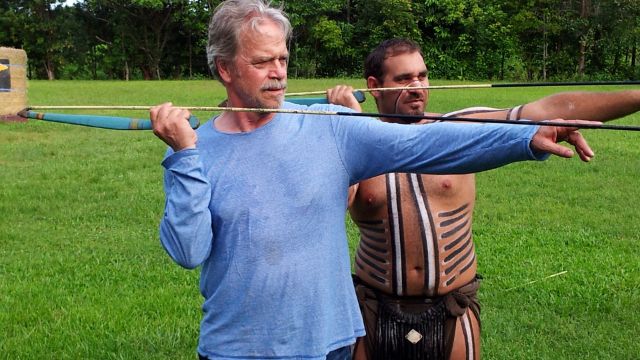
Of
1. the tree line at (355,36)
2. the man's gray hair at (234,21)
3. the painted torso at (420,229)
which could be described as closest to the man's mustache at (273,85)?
the man's gray hair at (234,21)

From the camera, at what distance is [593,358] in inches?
171

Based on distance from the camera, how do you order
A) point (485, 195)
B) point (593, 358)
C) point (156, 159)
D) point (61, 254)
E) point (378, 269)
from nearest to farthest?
1. point (378, 269)
2. point (593, 358)
3. point (61, 254)
4. point (485, 195)
5. point (156, 159)

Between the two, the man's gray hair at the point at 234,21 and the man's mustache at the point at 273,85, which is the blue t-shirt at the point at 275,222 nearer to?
→ the man's mustache at the point at 273,85

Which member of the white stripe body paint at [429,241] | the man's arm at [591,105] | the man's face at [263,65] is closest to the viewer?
the man's arm at [591,105]

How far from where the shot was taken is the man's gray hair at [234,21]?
2.16 meters

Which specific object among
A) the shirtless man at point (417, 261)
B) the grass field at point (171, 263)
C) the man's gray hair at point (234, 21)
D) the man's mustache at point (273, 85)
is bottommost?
the grass field at point (171, 263)

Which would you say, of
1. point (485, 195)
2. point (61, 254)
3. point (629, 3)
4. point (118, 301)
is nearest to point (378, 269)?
point (118, 301)

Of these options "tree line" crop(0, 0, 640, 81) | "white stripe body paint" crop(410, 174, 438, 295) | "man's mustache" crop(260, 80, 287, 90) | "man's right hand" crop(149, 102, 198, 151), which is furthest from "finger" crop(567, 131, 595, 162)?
"tree line" crop(0, 0, 640, 81)

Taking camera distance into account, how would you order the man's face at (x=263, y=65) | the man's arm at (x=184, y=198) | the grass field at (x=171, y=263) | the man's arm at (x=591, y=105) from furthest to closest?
the grass field at (x=171, y=263) → the man's face at (x=263, y=65) → the man's arm at (x=184, y=198) → the man's arm at (x=591, y=105)

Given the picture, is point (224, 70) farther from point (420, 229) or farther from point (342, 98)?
point (420, 229)

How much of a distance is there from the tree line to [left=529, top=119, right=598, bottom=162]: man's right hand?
31.6m

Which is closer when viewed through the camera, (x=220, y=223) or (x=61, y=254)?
(x=220, y=223)

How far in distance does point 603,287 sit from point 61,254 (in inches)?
164

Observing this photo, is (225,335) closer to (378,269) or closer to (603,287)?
(378,269)
